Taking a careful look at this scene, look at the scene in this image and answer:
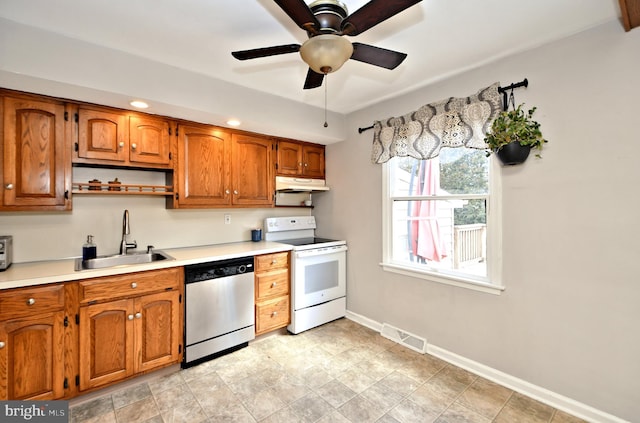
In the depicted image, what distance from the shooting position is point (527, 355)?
2092mm

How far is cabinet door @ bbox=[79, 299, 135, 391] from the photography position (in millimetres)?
1978

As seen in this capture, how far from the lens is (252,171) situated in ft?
10.4

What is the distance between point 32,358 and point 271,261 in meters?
1.79

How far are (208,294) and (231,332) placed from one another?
44cm

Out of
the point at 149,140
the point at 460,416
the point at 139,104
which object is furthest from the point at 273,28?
the point at 460,416

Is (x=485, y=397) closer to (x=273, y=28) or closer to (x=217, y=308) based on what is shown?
(x=217, y=308)

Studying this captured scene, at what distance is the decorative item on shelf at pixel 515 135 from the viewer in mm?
1965

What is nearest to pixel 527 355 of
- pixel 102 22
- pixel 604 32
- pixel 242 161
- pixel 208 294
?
pixel 604 32

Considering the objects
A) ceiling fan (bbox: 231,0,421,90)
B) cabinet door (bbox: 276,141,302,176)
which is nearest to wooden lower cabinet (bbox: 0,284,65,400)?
ceiling fan (bbox: 231,0,421,90)

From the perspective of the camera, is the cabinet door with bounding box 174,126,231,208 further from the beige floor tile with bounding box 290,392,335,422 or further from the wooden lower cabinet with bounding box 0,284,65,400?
the beige floor tile with bounding box 290,392,335,422

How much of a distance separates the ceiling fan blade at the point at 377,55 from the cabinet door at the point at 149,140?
1.87 metres

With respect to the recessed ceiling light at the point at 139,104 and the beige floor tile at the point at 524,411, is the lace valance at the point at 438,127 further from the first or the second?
the recessed ceiling light at the point at 139,104

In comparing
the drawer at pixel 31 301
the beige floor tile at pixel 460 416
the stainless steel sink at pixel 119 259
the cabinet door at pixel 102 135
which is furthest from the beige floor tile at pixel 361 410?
the cabinet door at pixel 102 135

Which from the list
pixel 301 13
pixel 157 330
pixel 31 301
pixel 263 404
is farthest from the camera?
pixel 157 330
